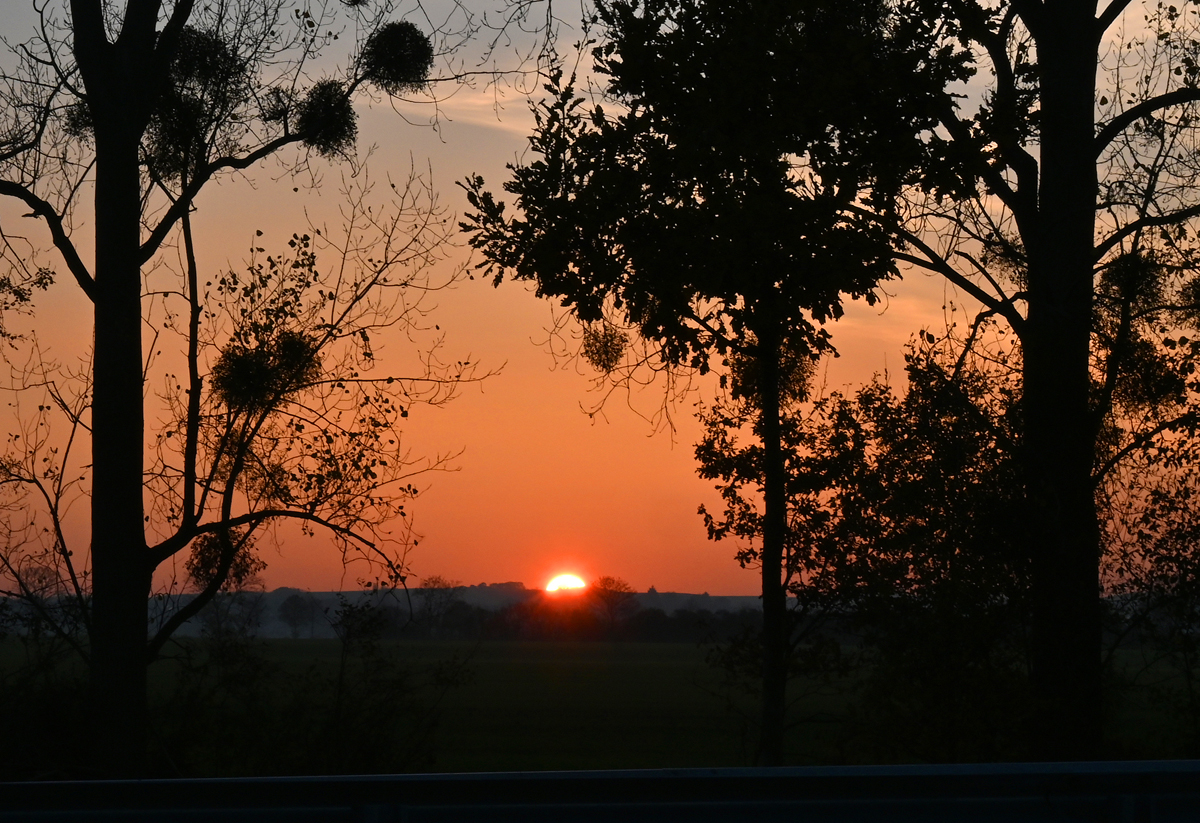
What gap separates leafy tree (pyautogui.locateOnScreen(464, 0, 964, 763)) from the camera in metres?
10.3

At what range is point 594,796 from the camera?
400 centimetres

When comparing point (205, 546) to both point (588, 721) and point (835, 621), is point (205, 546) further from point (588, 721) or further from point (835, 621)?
point (588, 721)

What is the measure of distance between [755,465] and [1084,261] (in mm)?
4629

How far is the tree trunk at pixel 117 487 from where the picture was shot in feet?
37.4

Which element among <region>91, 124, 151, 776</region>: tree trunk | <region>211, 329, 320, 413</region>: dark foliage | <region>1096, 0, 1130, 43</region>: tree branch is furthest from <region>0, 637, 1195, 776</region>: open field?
<region>1096, 0, 1130, 43</region>: tree branch

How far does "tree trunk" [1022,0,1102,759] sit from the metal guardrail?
8.21 m

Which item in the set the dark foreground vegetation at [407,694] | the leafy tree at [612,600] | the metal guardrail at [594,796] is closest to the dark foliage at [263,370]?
the dark foreground vegetation at [407,694]

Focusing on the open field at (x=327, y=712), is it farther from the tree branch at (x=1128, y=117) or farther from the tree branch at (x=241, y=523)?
the tree branch at (x=1128, y=117)

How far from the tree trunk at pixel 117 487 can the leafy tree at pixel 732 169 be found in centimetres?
407

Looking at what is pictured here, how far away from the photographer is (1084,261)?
13.7 metres

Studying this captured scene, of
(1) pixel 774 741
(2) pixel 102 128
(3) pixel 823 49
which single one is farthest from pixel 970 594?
(2) pixel 102 128

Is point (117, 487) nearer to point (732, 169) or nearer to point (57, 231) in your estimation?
point (57, 231)

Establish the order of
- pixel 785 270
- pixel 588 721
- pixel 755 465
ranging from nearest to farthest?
pixel 785 270, pixel 755 465, pixel 588 721

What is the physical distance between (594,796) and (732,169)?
24.4 feet
